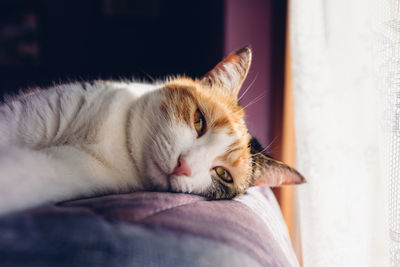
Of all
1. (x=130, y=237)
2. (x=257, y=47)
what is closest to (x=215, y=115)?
(x=130, y=237)

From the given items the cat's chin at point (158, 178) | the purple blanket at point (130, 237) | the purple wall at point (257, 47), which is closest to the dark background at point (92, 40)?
the purple wall at point (257, 47)

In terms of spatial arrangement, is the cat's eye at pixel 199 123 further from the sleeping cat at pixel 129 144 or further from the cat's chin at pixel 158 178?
the cat's chin at pixel 158 178

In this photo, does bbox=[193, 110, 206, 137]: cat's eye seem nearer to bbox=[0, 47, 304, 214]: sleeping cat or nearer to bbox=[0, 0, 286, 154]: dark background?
bbox=[0, 47, 304, 214]: sleeping cat

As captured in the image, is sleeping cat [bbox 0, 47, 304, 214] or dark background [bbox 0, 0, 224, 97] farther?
dark background [bbox 0, 0, 224, 97]

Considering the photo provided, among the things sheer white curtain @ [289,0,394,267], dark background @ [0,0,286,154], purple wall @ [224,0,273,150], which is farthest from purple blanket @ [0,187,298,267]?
dark background @ [0,0,286,154]

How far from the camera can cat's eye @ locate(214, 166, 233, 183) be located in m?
0.88

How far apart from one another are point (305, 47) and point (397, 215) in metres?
0.53

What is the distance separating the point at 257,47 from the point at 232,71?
703 mm

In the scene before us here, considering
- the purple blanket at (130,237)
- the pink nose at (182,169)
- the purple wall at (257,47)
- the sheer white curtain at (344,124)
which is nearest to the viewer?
the purple blanket at (130,237)

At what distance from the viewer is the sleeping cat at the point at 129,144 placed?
2.31ft

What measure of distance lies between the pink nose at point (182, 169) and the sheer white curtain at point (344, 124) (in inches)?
14.7

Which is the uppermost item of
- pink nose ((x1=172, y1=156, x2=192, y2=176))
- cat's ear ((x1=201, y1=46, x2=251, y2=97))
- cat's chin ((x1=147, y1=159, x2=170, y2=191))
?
→ cat's ear ((x1=201, y1=46, x2=251, y2=97))

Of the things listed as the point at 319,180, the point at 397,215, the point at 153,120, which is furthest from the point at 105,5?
the point at 397,215

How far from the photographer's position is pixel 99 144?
0.81m
